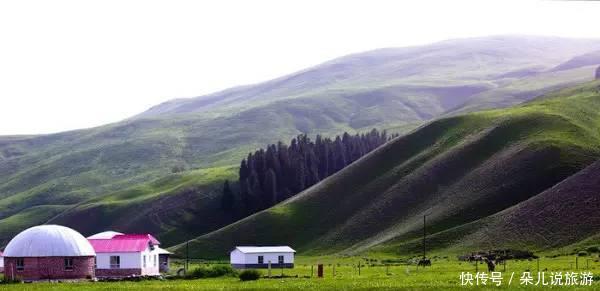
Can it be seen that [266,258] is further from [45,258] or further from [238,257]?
[45,258]

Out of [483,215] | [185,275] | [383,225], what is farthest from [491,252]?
[185,275]

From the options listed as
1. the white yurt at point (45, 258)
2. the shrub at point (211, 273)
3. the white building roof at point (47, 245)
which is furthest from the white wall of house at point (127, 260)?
the shrub at point (211, 273)

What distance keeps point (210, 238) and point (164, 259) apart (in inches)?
2139

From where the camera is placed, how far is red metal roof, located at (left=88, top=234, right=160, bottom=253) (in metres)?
98.8

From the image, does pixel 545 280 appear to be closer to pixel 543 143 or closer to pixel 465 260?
pixel 465 260

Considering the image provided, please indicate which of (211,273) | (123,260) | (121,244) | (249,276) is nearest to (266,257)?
(121,244)

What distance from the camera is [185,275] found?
83.3 metres

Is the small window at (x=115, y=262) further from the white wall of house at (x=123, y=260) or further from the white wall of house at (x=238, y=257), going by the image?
the white wall of house at (x=238, y=257)

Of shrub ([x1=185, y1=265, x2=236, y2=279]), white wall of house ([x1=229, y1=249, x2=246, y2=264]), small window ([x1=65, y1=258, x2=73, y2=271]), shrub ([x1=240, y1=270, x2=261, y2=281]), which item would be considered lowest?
white wall of house ([x1=229, y1=249, x2=246, y2=264])

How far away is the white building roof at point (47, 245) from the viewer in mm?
84812

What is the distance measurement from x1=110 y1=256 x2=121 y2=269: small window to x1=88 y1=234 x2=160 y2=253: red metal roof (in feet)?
2.73

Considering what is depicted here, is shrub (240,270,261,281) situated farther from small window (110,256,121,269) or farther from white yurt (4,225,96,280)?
small window (110,256,121,269)

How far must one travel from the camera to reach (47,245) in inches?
3346

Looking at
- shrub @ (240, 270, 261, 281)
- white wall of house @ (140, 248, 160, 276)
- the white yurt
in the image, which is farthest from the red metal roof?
shrub @ (240, 270, 261, 281)
